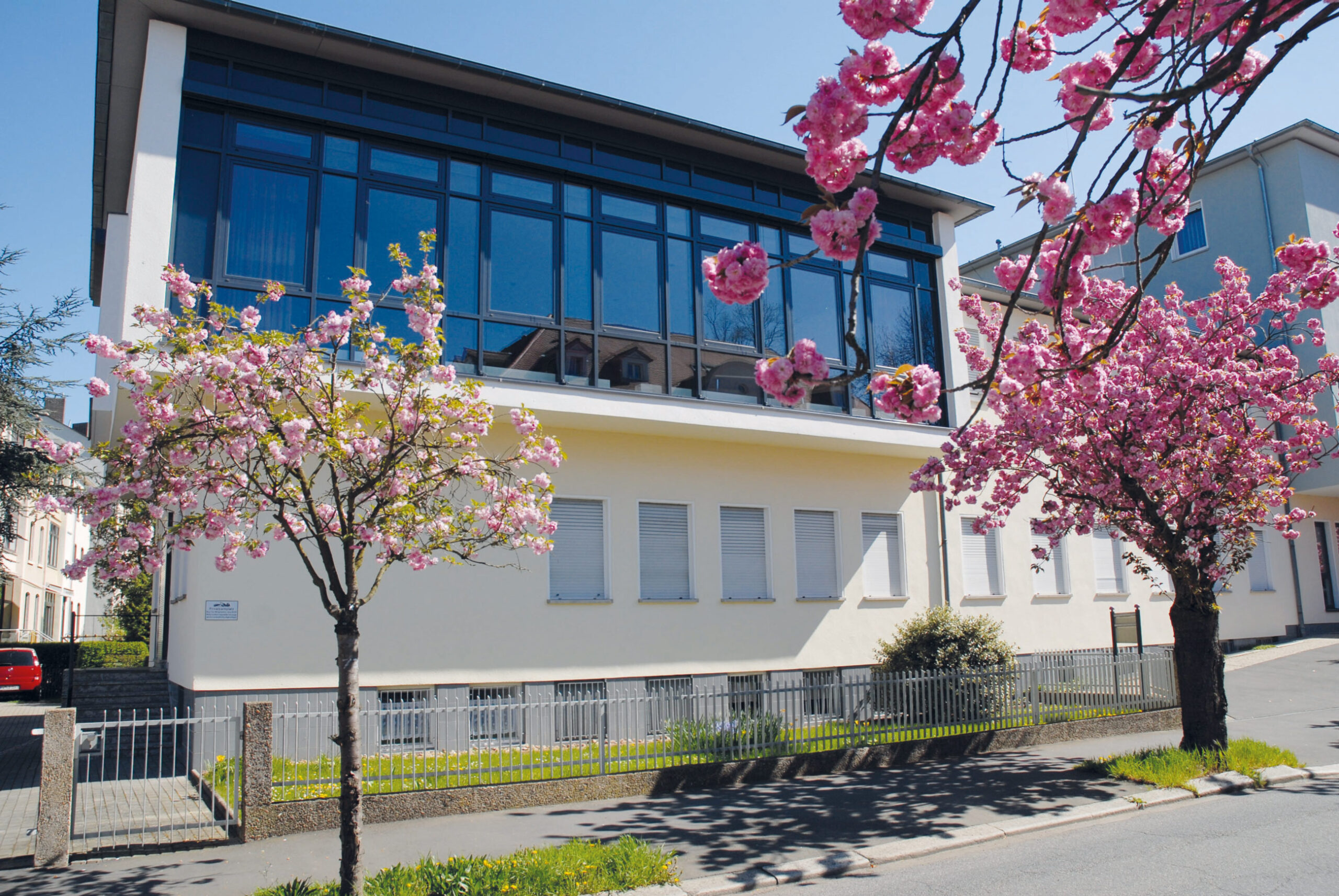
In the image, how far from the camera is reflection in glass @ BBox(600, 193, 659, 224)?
15125mm

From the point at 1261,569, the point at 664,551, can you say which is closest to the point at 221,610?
the point at 664,551

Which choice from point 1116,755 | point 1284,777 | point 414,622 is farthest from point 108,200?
point 1284,777

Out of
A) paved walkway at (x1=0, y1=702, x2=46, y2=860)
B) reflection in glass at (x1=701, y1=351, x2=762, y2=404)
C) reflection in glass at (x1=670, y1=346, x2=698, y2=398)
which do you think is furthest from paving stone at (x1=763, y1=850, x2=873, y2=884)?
reflection in glass at (x1=701, y1=351, x2=762, y2=404)

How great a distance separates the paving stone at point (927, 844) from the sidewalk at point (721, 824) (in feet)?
0.53

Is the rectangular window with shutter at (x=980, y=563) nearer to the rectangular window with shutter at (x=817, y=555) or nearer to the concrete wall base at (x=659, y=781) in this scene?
the rectangular window with shutter at (x=817, y=555)

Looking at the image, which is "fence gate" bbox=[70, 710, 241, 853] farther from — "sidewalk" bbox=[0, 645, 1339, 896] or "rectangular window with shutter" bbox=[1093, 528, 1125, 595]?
"rectangular window with shutter" bbox=[1093, 528, 1125, 595]

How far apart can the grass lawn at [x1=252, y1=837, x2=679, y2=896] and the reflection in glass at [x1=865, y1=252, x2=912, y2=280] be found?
12.8m

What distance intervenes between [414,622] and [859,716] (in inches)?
242

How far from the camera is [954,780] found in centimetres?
1123

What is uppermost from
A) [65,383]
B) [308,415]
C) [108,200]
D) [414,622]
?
[108,200]

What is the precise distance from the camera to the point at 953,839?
8695 millimetres

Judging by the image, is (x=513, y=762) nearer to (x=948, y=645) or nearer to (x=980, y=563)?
(x=948, y=645)

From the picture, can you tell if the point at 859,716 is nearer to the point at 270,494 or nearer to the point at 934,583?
the point at 934,583

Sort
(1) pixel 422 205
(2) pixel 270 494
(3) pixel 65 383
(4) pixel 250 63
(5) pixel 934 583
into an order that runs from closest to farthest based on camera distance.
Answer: (2) pixel 270 494 < (4) pixel 250 63 < (1) pixel 422 205 < (5) pixel 934 583 < (3) pixel 65 383
